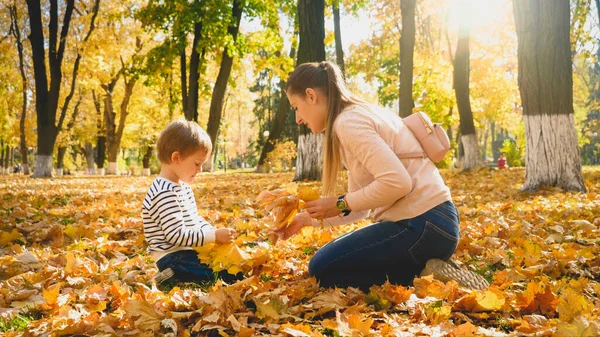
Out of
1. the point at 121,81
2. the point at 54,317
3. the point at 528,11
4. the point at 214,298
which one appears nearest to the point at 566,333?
the point at 214,298

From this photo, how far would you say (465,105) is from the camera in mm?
13266

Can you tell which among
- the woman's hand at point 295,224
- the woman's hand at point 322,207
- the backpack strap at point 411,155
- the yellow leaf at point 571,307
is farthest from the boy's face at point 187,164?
the yellow leaf at point 571,307

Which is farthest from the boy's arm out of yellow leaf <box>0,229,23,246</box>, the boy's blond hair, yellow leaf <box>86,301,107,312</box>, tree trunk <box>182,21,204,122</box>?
tree trunk <box>182,21,204,122</box>


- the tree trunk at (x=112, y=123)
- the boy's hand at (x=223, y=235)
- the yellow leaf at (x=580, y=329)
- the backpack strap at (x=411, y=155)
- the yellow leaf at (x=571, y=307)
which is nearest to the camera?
the yellow leaf at (x=580, y=329)

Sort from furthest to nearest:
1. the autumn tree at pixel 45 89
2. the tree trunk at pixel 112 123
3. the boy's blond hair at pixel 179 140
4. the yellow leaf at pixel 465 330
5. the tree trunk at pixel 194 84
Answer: the tree trunk at pixel 112 123, the tree trunk at pixel 194 84, the autumn tree at pixel 45 89, the boy's blond hair at pixel 179 140, the yellow leaf at pixel 465 330

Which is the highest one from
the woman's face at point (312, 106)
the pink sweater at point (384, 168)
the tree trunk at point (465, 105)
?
the tree trunk at point (465, 105)

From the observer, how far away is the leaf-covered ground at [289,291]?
2.01 m

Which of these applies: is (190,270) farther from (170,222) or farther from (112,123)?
(112,123)

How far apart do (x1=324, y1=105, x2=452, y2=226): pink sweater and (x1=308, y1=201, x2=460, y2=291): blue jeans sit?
0.07 m

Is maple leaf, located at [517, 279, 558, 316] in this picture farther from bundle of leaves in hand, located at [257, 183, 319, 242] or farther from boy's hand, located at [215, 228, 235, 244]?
boy's hand, located at [215, 228, 235, 244]

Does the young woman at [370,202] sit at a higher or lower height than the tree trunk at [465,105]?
lower

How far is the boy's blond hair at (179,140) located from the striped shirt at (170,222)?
186mm

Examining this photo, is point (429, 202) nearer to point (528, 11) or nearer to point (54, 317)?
point (54, 317)

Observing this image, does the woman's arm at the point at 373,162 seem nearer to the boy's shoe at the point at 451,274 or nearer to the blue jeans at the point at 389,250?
the blue jeans at the point at 389,250
